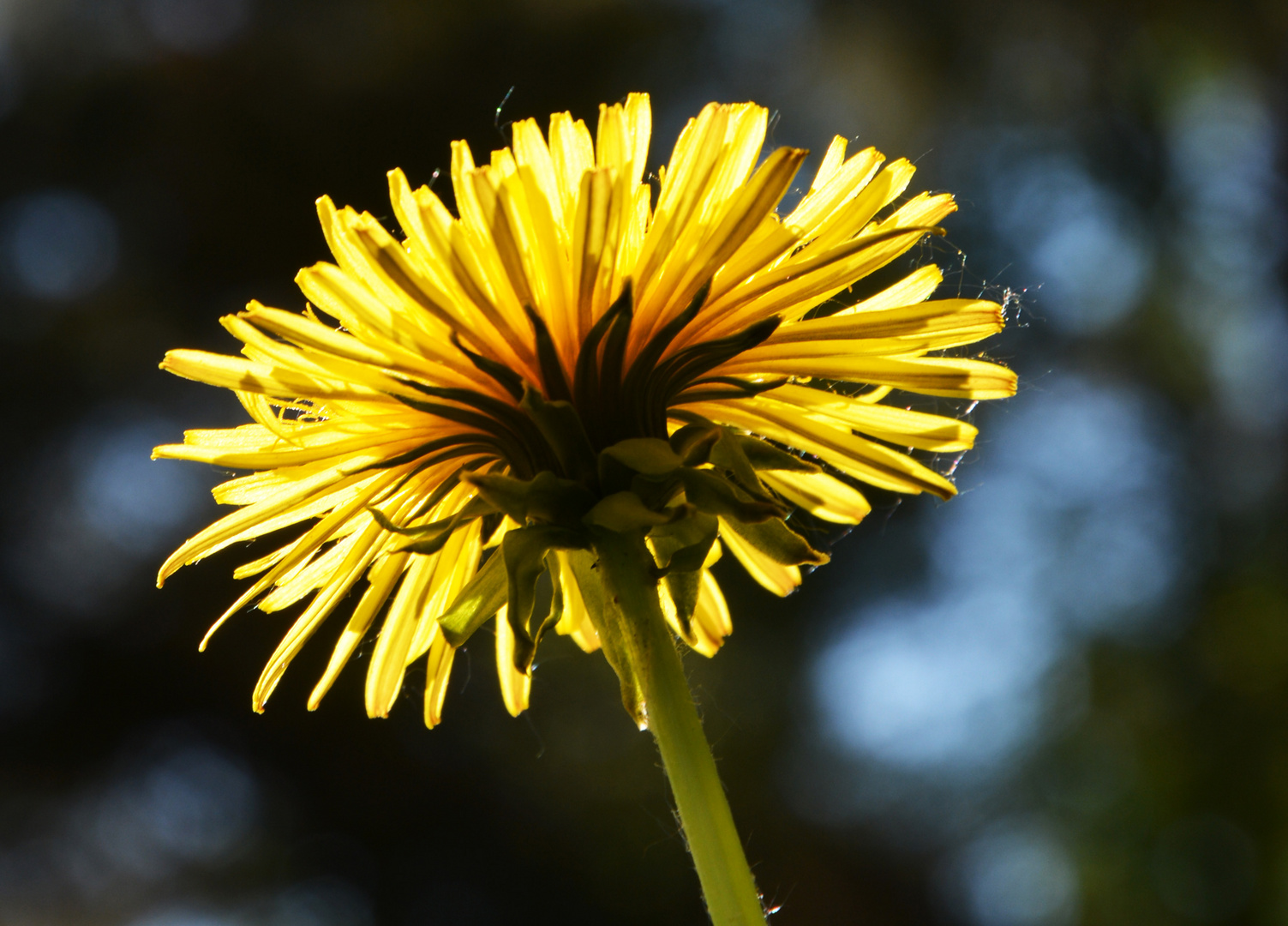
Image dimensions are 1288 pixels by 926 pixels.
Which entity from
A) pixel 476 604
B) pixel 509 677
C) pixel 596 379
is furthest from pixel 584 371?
pixel 509 677

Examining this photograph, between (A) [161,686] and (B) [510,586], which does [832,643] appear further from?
(B) [510,586]

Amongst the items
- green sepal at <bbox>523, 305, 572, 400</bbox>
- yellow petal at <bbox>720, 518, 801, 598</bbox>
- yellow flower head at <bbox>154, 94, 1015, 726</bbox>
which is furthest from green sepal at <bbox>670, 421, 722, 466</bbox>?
yellow petal at <bbox>720, 518, 801, 598</bbox>

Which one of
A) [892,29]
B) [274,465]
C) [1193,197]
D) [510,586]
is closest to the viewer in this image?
[510,586]

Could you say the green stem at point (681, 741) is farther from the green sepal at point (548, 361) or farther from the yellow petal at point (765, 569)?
the yellow petal at point (765, 569)

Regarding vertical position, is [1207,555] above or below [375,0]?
below

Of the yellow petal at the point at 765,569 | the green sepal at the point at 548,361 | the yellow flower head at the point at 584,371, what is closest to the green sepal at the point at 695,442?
the yellow flower head at the point at 584,371

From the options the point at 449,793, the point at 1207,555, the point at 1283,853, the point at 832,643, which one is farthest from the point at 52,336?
the point at 1283,853

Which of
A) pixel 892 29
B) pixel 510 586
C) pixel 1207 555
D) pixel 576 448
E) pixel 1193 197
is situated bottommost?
pixel 1207 555
